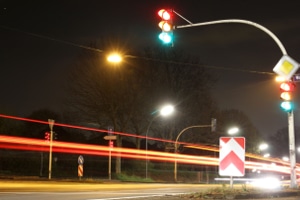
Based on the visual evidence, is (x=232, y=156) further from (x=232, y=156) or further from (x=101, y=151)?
(x=101, y=151)

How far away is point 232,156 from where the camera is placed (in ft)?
42.3

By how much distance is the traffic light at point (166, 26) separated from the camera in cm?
1506

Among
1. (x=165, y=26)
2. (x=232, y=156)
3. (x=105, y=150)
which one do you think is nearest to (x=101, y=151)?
(x=105, y=150)

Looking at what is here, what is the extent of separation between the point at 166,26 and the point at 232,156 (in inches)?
190

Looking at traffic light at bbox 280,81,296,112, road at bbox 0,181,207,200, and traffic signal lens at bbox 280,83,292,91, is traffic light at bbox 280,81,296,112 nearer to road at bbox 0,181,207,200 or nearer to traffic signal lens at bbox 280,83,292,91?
traffic signal lens at bbox 280,83,292,91

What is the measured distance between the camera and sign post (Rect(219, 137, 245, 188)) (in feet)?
41.9

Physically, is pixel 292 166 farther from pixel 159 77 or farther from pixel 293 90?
pixel 159 77

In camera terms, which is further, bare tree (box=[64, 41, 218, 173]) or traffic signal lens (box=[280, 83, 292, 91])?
bare tree (box=[64, 41, 218, 173])

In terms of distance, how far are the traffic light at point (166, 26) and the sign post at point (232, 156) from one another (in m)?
4.01

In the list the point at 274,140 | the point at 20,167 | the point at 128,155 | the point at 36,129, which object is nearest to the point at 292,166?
the point at 20,167

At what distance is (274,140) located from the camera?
131125 millimetres

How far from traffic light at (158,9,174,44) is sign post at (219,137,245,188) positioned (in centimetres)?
401

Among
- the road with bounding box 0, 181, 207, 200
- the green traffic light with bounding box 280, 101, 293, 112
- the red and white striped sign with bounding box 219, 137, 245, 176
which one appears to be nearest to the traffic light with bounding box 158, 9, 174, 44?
the red and white striped sign with bounding box 219, 137, 245, 176

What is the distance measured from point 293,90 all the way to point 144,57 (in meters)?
34.1
